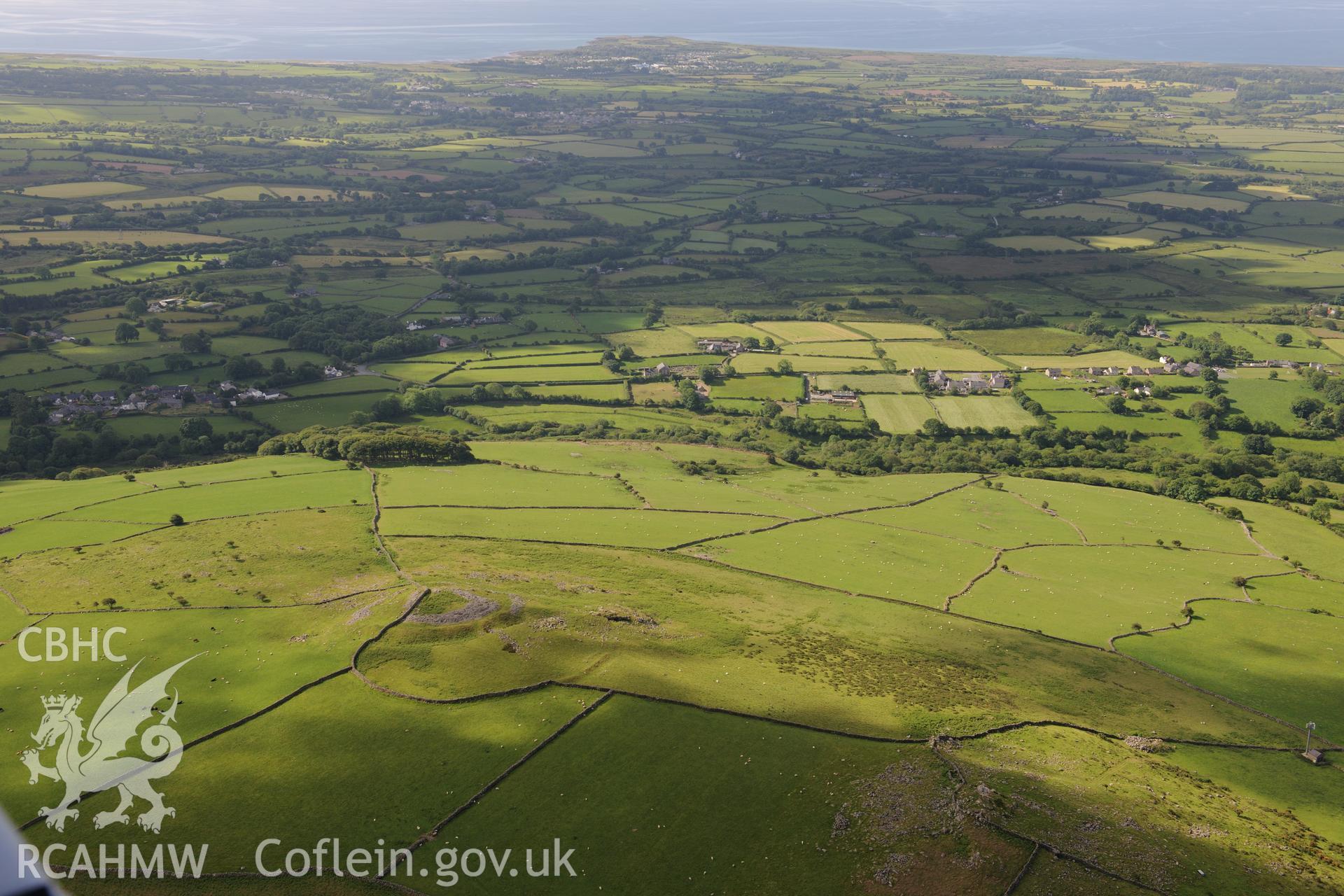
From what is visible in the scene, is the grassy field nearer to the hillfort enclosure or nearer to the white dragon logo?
the hillfort enclosure

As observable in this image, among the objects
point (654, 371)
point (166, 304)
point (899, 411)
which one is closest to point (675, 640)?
point (899, 411)

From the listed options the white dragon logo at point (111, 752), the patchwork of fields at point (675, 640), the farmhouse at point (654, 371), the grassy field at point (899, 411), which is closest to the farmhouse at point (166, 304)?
the patchwork of fields at point (675, 640)

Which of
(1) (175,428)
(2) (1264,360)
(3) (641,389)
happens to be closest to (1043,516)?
(3) (641,389)

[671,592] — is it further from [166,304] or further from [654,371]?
[166,304]

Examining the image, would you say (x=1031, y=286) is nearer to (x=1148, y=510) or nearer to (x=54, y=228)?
(x=1148, y=510)

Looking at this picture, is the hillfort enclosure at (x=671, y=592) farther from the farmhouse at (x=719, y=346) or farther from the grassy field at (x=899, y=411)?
the farmhouse at (x=719, y=346)
